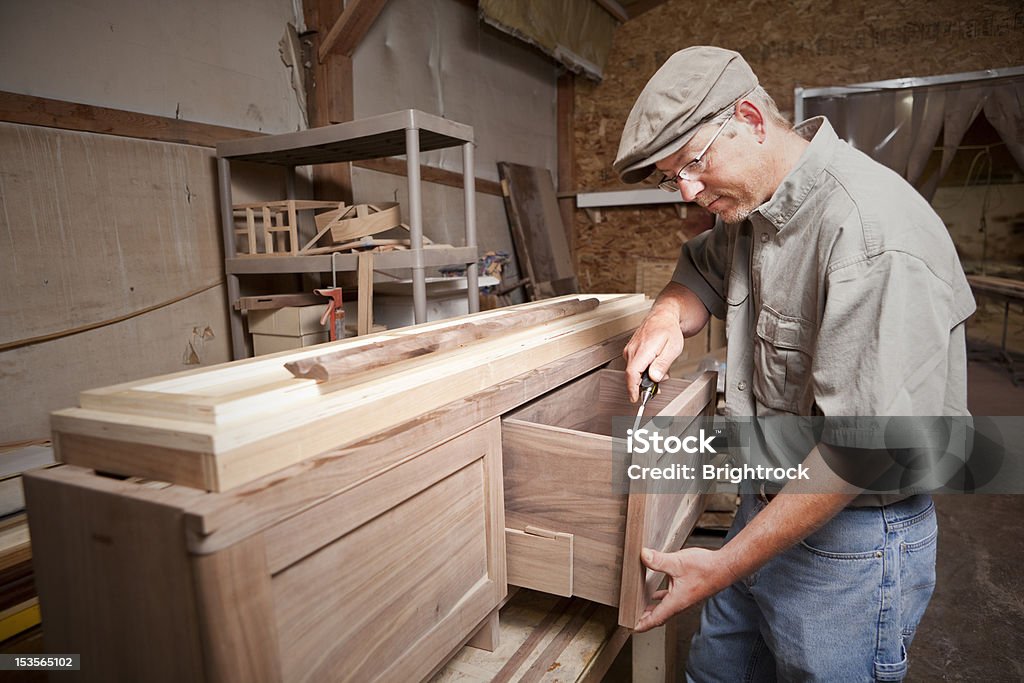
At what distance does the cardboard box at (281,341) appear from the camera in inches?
127

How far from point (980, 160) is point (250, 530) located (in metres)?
9.00

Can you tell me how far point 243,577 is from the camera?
0.71 metres

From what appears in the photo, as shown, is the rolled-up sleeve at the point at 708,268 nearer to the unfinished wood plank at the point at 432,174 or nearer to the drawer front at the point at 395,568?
the drawer front at the point at 395,568

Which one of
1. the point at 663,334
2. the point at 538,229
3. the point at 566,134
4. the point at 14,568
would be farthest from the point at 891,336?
the point at 566,134

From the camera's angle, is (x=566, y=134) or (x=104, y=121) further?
(x=566, y=134)

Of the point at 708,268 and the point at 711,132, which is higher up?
the point at 711,132

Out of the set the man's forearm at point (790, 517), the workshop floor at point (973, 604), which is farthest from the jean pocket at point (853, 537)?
the workshop floor at point (973, 604)

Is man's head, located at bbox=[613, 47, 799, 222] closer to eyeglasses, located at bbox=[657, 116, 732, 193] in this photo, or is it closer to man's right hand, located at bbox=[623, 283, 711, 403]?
eyeglasses, located at bbox=[657, 116, 732, 193]

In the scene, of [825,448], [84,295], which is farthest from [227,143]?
[825,448]

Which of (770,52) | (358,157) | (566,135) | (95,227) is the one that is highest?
(770,52)

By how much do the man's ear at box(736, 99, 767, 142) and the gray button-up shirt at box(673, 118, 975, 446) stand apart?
10cm

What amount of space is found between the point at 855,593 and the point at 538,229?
18.2 feet

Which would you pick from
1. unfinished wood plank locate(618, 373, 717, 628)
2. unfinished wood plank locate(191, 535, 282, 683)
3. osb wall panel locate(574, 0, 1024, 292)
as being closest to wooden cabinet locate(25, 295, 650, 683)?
unfinished wood plank locate(191, 535, 282, 683)

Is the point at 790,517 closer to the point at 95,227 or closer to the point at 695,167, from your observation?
the point at 695,167
